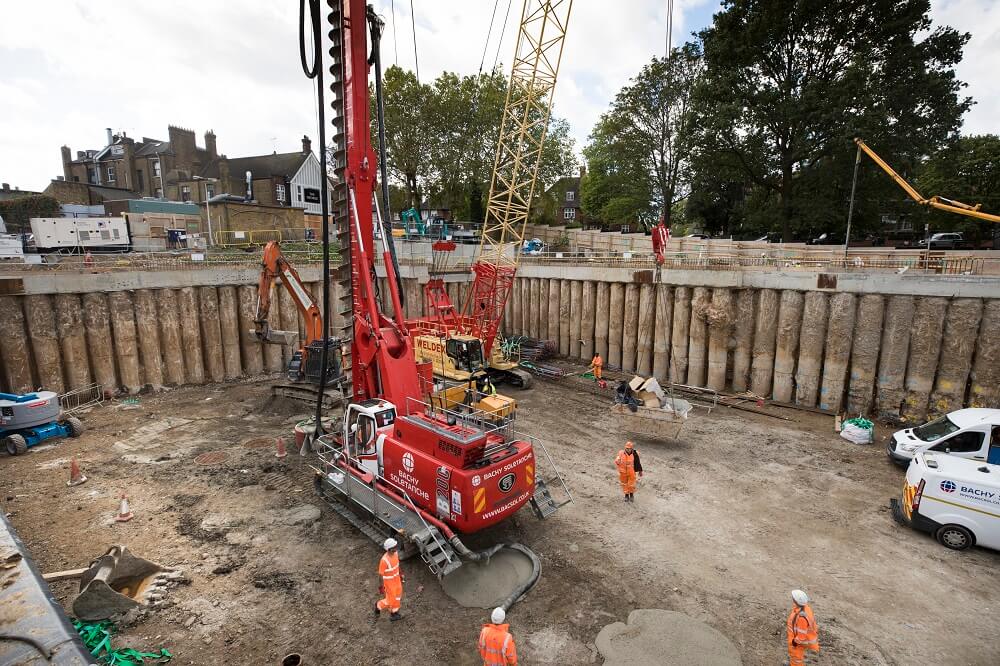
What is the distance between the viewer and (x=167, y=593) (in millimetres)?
7391

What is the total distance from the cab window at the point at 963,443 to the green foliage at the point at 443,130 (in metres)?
34.7

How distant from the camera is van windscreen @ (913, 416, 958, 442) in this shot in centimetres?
1073

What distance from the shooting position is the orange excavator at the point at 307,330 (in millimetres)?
14810

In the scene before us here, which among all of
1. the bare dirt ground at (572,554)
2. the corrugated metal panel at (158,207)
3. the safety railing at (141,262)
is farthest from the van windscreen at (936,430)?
the corrugated metal panel at (158,207)

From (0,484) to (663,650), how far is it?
1369cm

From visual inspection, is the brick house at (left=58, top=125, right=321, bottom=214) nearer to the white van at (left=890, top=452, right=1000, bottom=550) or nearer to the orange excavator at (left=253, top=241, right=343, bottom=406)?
the orange excavator at (left=253, top=241, right=343, bottom=406)

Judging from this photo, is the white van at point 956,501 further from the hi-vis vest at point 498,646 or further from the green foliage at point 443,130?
the green foliage at point 443,130

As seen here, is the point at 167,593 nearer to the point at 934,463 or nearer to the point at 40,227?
the point at 934,463

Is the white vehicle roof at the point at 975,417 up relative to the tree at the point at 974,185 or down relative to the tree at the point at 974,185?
down

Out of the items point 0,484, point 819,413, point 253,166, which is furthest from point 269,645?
point 253,166

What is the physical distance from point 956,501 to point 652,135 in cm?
3146

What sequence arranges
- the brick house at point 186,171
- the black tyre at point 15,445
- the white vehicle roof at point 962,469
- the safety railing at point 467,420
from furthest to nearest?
the brick house at point 186,171, the black tyre at point 15,445, the white vehicle roof at point 962,469, the safety railing at point 467,420

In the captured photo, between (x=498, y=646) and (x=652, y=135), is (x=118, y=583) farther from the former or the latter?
(x=652, y=135)

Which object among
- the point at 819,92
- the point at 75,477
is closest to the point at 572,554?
the point at 75,477
